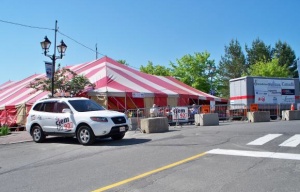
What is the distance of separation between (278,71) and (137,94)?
42.9 m

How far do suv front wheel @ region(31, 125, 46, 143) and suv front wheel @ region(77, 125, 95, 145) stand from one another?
89.4 inches

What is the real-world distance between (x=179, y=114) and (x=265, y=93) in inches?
426

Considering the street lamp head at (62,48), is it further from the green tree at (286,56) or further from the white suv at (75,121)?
the green tree at (286,56)

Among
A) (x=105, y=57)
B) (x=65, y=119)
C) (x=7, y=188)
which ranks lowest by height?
(x=7, y=188)

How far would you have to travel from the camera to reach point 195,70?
59062 millimetres

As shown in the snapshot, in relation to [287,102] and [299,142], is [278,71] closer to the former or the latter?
[287,102]

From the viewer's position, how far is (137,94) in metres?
24.5

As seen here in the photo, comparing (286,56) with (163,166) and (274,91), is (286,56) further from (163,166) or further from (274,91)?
(163,166)

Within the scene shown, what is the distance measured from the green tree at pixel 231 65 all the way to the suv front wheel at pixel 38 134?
59339 millimetres

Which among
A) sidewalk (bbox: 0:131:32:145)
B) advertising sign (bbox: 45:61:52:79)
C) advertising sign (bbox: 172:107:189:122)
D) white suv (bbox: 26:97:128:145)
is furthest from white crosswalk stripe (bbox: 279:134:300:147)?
advertising sign (bbox: 45:61:52:79)

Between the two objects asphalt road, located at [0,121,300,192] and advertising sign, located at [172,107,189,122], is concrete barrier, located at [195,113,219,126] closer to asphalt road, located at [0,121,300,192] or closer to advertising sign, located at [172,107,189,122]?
advertising sign, located at [172,107,189,122]

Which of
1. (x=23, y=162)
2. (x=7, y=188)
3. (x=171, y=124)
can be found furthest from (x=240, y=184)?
(x=171, y=124)

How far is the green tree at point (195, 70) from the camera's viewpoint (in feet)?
191

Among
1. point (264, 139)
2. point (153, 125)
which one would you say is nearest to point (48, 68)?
point (153, 125)
